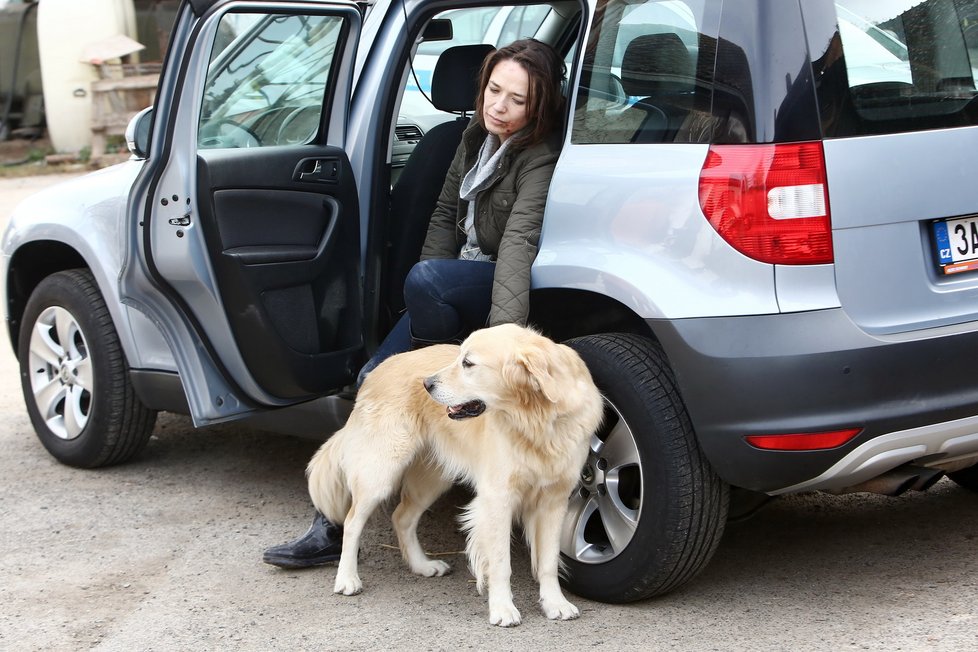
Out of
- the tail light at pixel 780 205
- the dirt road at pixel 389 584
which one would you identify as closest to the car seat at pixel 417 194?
the dirt road at pixel 389 584

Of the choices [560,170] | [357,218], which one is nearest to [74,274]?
[357,218]

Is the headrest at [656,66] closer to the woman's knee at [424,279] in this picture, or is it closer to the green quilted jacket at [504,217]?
the green quilted jacket at [504,217]

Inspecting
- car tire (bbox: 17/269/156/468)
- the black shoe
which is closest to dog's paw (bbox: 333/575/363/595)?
the black shoe

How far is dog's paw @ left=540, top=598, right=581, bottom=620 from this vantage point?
11.2 ft

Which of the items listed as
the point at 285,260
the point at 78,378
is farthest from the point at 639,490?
the point at 78,378

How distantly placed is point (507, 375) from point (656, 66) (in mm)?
981

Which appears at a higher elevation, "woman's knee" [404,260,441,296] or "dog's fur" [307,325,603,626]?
"woman's knee" [404,260,441,296]

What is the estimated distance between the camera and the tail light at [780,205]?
288 cm

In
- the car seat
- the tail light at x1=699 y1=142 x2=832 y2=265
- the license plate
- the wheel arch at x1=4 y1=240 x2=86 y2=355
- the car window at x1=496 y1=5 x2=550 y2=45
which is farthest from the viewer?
the car window at x1=496 y1=5 x2=550 y2=45

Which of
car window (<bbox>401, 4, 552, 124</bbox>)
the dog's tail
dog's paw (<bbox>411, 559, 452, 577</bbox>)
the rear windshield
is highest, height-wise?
car window (<bbox>401, 4, 552, 124</bbox>)

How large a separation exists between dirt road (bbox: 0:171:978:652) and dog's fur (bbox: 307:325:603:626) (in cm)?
17

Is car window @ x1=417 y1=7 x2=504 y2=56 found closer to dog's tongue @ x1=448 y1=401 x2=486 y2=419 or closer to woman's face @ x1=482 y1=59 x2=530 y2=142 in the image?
woman's face @ x1=482 y1=59 x2=530 y2=142

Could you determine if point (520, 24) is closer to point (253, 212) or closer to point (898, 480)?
point (253, 212)

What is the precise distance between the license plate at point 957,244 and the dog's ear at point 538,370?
42.8 inches
